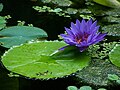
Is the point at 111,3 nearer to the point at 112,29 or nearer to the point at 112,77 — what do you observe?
the point at 112,29

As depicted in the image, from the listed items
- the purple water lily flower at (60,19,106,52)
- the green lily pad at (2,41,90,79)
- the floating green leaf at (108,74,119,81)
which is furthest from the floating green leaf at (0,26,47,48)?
the floating green leaf at (108,74,119,81)

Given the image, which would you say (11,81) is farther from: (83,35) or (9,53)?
(83,35)

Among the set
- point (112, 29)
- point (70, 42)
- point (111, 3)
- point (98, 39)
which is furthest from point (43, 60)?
point (111, 3)

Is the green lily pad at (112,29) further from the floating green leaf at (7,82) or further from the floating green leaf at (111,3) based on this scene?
the floating green leaf at (7,82)

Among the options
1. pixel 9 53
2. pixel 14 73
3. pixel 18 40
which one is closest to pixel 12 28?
pixel 18 40

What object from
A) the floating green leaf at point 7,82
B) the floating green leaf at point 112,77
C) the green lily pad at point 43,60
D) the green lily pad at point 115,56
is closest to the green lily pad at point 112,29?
the green lily pad at point 115,56

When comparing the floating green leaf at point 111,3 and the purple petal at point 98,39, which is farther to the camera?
the floating green leaf at point 111,3
